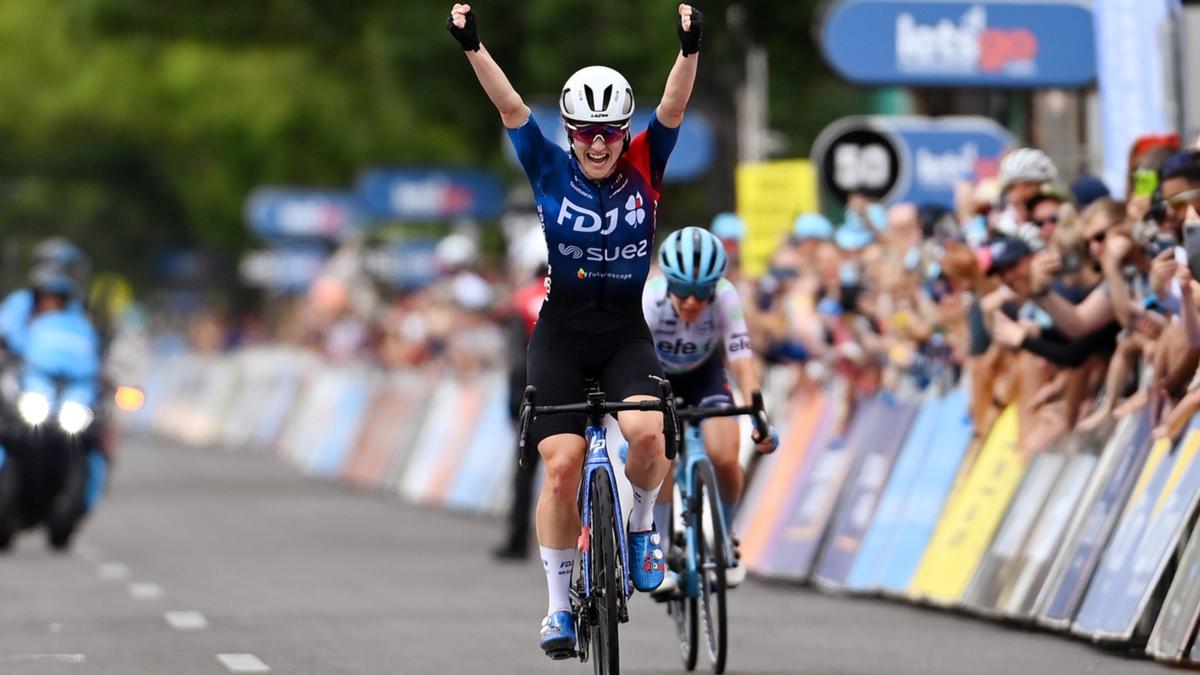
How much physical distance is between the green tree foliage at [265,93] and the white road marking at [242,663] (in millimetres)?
14170

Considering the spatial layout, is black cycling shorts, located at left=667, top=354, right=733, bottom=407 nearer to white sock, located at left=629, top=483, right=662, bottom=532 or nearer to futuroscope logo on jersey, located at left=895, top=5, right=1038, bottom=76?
white sock, located at left=629, top=483, right=662, bottom=532

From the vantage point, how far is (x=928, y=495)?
1562 cm

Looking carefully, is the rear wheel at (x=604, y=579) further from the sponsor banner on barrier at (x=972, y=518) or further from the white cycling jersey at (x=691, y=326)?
the sponsor banner on barrier at (x=972, y=518)

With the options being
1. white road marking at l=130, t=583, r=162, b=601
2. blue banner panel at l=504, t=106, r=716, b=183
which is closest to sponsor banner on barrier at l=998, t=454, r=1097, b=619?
white road marking at l=130, t=583, r=162, b=601

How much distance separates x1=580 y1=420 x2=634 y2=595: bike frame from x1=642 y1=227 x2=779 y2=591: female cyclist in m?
1.77

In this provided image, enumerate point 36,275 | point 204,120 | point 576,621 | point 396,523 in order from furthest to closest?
point 204,120 < point 396,523 < point 36,275 < point 576,621

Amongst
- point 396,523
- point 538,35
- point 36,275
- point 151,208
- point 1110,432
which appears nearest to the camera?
point 1110,432

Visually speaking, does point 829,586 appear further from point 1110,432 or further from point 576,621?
point 576,621

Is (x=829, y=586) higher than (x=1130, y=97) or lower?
lower

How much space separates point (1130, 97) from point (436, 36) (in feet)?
48.6

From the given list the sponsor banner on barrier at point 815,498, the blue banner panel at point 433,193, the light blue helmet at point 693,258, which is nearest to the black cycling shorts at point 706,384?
the light blue helmet at point 693,258

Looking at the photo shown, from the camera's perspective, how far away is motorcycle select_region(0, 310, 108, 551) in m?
20.5

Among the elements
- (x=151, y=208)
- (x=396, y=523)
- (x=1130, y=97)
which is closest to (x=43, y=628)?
(x=1130, y=97)

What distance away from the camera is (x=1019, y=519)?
1420cm
